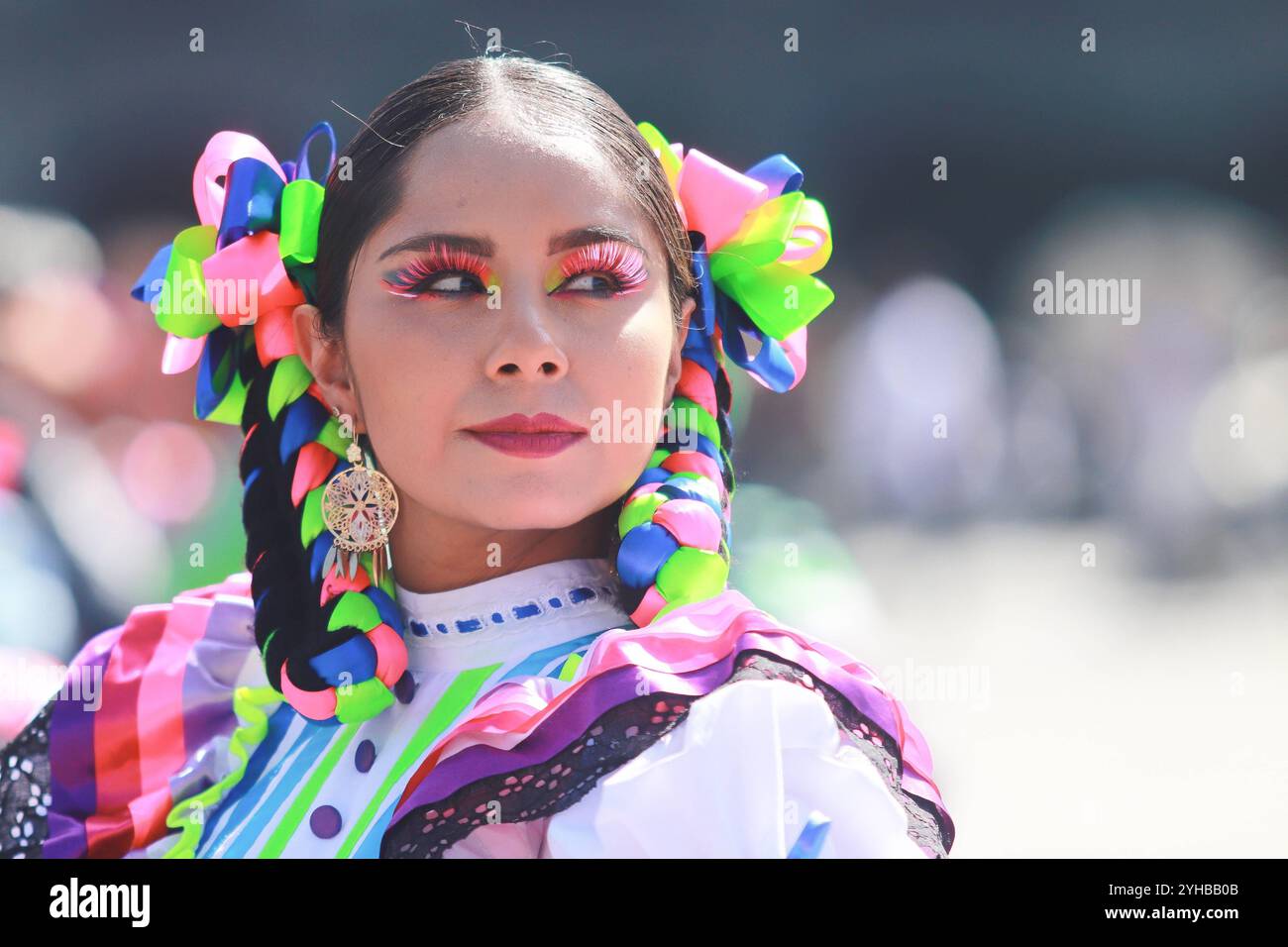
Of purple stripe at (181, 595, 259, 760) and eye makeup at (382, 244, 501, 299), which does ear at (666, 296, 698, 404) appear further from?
purple stripe at (181, 595, 259, 760)

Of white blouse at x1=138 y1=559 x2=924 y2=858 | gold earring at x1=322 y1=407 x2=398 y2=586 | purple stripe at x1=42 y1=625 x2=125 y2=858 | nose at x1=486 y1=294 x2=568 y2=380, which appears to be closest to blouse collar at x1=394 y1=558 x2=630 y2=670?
white blouse at x1=138 y1=559 x2=924 y2=858

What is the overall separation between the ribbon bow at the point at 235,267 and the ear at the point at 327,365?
0.04 meters

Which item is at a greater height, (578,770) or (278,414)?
(278,414)

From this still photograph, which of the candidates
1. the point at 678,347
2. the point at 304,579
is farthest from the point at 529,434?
the point at 304,579

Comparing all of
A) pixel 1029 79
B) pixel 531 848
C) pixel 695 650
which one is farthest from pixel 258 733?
pixel 1029 79

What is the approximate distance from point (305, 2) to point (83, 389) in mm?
1347

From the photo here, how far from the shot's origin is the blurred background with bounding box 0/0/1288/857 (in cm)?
396

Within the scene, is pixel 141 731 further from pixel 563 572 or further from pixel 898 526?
pixel 898 526

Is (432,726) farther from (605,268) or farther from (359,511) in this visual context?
(605,268)

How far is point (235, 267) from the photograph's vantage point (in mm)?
1858

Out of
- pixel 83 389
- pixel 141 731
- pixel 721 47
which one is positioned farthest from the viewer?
pixel 721 47

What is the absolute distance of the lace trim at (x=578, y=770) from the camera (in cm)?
132

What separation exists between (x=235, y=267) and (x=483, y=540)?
1.71ft

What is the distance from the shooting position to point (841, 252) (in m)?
4.67
